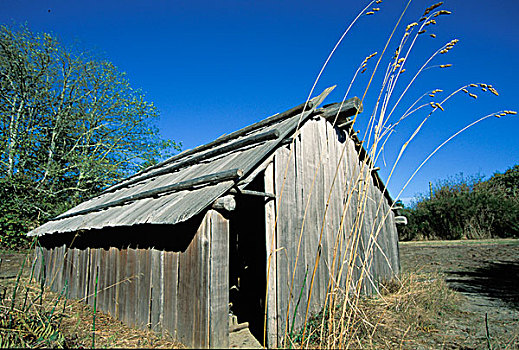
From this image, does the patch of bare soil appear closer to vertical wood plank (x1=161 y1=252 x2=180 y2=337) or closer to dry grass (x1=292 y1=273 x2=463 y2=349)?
dry grass (x1=292 y1=273 x2=463 y2=349)

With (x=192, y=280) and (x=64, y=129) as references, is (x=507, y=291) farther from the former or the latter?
(x=64, y=129)

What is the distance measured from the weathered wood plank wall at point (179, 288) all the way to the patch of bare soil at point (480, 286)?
258 centimetres

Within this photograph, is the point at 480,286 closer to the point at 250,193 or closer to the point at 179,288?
the point at 250,193

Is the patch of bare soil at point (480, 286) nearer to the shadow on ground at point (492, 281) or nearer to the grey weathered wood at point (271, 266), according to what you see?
the shadow on ground at point (492, 281)

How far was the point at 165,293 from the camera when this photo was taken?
371cm

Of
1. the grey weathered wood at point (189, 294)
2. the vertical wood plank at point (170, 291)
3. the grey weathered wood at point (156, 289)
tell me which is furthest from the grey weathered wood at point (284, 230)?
the grey weathered wood at point (156, 289)

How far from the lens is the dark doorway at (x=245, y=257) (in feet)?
18.7

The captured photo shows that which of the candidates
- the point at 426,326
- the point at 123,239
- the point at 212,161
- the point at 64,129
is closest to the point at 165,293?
the point at 123,239

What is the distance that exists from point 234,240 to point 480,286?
640 cm

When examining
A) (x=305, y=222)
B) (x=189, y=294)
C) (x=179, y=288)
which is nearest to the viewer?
(x=189, y=294)

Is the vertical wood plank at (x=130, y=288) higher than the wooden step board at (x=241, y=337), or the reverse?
the vertical wood plank at (x=130, y=288)

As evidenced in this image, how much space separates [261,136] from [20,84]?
1516cm

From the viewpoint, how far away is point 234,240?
22.5ft

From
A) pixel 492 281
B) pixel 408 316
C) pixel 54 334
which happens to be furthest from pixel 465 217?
pixel 54 334
